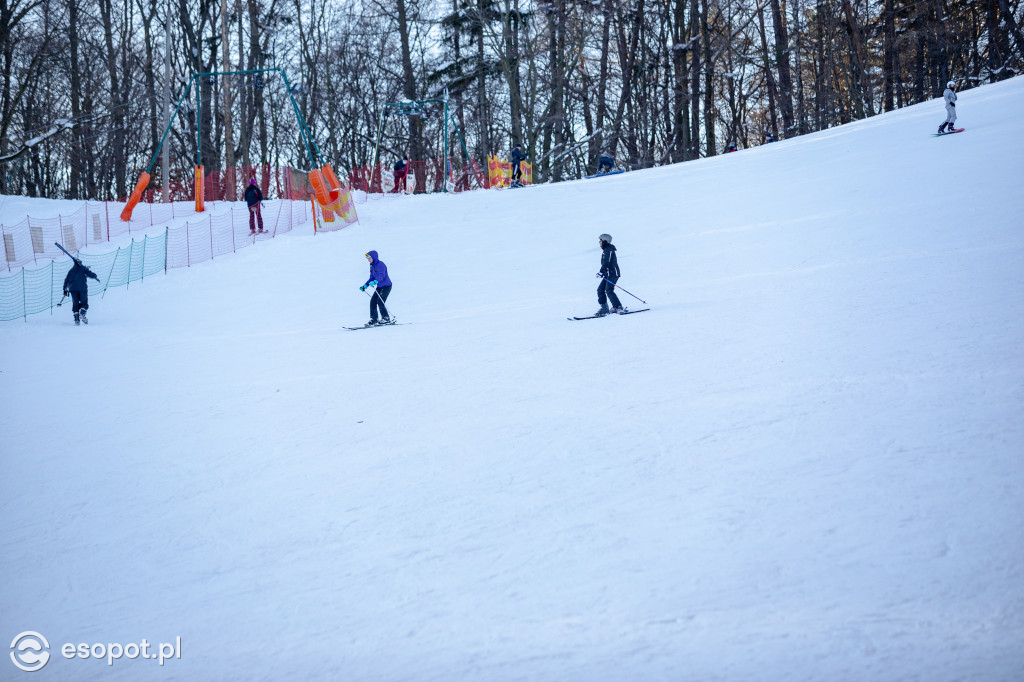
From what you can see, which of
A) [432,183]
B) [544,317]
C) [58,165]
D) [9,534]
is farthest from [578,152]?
[9,534]

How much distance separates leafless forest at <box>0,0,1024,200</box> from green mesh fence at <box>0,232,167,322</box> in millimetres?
12776

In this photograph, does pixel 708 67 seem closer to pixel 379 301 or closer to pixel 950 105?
pixel 950 105

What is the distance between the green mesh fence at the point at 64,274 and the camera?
16.5 metres

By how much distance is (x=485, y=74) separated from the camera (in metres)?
34.9

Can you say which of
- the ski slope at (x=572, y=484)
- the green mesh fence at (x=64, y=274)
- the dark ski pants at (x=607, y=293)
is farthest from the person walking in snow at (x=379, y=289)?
the green mesh fence at (x=64, y=274)

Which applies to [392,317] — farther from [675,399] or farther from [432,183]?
[432,183]

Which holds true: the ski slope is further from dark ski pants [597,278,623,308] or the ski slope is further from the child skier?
the child skier

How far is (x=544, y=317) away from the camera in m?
11.0

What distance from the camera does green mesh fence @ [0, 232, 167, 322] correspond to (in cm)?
1648

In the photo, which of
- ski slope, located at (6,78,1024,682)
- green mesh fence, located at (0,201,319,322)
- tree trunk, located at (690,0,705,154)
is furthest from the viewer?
tree trunk, located at (690,0,705,154)

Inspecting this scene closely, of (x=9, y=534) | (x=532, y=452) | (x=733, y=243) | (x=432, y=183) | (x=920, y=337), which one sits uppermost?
(x=432, y=183)

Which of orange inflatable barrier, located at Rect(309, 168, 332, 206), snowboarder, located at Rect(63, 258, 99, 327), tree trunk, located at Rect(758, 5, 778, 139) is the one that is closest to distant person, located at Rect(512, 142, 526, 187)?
orange inflatable barrier, located at Rect(309, 168, 332, 206)

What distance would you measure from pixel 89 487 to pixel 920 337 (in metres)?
7.11

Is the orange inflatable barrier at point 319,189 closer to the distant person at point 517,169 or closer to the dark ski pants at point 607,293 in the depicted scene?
the distant person at point 517,169
